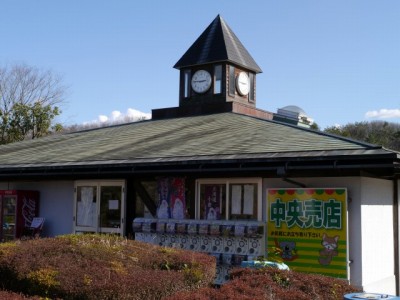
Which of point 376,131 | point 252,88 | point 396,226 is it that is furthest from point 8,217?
point 376,131

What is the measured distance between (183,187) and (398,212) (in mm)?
4866

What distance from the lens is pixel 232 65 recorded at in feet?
59.7

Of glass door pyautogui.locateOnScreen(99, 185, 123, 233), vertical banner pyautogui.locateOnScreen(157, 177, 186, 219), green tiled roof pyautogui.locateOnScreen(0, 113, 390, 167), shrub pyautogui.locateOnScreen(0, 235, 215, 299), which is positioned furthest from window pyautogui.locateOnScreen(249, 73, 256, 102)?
shrub pyautogui.locateOnScreen(0, 235, 215, 299)

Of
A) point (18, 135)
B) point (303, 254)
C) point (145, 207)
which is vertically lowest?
point (303, 254)

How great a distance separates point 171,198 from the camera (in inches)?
462

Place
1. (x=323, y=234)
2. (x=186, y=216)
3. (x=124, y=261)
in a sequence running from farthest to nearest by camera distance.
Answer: (x=186, y=216) → (x=323, y=234) → (x=124, y=261)

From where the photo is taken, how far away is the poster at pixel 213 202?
11102 mm

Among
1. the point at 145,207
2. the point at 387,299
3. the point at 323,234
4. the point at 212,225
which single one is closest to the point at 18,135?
the point at 145,207

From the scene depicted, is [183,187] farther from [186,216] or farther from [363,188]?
[363,188]

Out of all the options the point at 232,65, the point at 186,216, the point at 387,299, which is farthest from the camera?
the point at 232,65

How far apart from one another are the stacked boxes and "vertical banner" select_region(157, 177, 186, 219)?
0.35m

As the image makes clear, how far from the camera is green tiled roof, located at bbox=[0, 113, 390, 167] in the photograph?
9875 mm

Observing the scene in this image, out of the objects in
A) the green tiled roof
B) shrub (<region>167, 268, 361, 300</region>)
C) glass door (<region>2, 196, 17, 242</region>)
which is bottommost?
shrub (<region>167, 268, 361, 300</region>)

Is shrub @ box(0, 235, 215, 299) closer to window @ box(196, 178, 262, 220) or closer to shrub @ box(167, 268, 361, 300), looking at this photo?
shrub @ box(167, 268, 361, 300)
